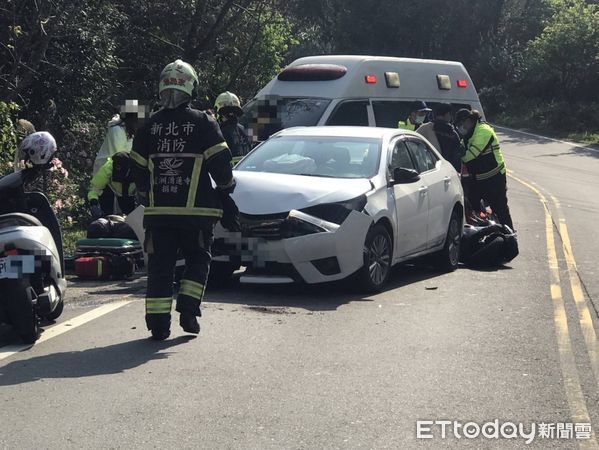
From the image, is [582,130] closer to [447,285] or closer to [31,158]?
[447,285]

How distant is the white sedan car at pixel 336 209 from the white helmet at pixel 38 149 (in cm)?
223

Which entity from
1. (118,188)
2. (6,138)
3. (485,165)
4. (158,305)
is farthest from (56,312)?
(485,165)

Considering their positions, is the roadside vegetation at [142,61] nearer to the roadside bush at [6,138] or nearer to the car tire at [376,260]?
the roadside bush at [6,138]

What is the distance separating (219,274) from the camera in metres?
9.98

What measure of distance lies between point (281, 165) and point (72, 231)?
3879 millimetres

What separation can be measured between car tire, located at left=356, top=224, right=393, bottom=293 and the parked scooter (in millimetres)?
2954

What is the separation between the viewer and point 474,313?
918 centimetres

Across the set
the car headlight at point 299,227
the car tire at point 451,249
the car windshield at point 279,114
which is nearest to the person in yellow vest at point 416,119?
the car windshield at point 279,114

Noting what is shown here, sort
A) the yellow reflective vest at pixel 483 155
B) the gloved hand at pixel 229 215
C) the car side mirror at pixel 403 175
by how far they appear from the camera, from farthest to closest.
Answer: the yellow reflective vest at pixel 483 155
the car side mirror at pixel 403 175
the gloved hand at pixel 229 215

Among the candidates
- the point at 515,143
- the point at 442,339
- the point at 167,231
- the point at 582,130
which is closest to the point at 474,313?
the point at 442,339

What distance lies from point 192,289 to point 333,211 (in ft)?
7.56

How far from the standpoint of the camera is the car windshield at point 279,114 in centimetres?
1446

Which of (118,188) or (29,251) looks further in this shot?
(118,188)

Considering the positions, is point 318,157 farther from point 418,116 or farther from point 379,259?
point 418,116
